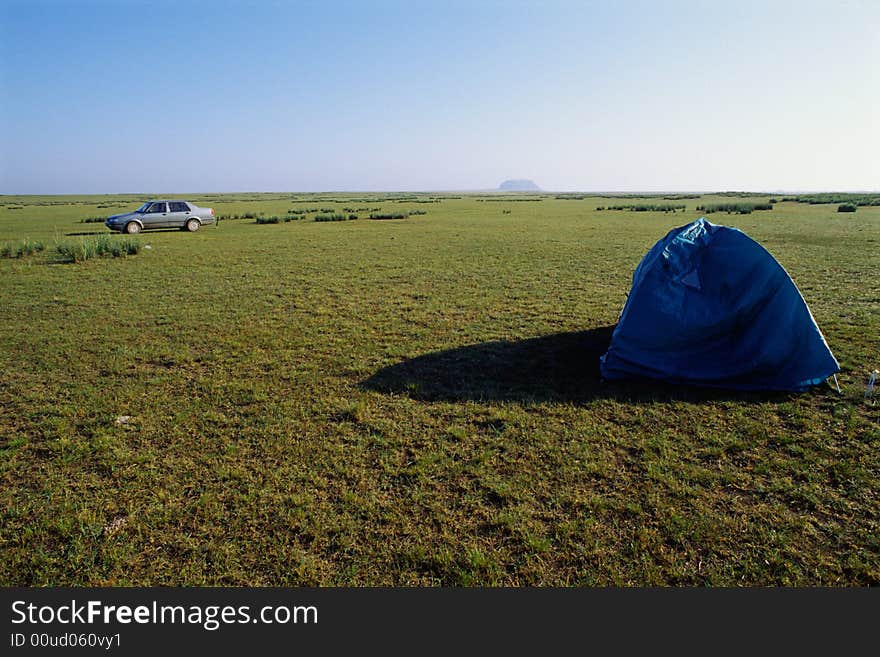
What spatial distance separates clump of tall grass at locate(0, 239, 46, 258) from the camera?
1852 centimetres

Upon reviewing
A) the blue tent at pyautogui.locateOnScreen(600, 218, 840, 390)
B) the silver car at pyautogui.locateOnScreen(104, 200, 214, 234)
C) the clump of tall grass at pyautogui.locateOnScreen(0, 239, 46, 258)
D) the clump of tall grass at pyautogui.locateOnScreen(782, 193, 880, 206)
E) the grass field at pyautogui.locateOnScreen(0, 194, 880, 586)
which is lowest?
the grass field at pyautogui.locateOnScreen(0, 194, 880, 586)

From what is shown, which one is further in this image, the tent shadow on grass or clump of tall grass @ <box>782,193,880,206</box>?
clump of tall grass @ <box>782,193,880,206</box>

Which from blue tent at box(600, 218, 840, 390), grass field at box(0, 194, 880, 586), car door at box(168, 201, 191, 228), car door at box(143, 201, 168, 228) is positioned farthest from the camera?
car door at box(168, 201, 191, 228)

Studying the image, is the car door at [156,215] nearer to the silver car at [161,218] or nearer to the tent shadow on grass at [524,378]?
the silver car at [161,218]

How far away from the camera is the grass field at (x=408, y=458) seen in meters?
3.52

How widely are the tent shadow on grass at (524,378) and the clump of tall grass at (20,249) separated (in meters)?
19.9

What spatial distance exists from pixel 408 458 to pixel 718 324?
4.51 meters

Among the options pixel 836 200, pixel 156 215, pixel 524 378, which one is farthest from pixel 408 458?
pixel 836 200

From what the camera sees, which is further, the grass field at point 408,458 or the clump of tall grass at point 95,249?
the clump of tall grass at point 95,249

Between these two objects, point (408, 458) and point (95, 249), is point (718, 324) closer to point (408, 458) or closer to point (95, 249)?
point (408, 458)

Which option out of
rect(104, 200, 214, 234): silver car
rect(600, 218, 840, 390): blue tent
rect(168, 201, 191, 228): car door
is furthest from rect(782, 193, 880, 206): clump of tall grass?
rect(168, 201, 191, 228): car door

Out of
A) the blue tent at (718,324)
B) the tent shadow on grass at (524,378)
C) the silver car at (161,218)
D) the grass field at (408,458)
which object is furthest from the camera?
the silver car at (161,218)

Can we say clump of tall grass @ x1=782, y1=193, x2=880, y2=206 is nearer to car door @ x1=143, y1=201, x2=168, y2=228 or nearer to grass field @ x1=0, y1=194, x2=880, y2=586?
grass field @ x1=0, y1=194, x2=880, y2=586

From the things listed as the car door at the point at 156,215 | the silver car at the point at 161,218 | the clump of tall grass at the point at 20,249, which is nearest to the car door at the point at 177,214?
the silver car at the point at 161,218
